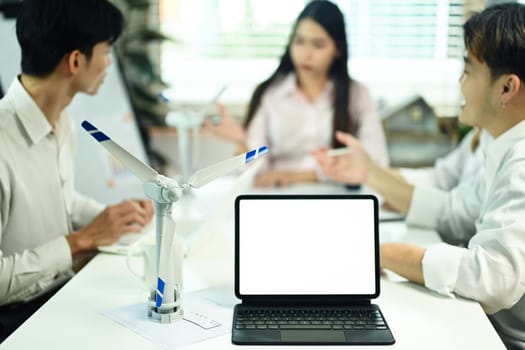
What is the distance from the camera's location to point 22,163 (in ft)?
5.78

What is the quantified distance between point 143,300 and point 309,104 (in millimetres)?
1805

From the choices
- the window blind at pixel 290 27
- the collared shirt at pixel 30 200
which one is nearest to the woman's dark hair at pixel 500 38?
the collared shirt at pixel 30 200

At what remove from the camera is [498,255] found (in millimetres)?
1447

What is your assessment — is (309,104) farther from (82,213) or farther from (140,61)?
(82,213)

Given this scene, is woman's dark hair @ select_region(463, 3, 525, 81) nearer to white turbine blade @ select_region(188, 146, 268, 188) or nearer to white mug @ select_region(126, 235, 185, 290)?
white turbine blade @ select_region(188, 146, 268, 188)

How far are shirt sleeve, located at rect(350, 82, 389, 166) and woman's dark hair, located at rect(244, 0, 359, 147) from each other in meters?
0.03

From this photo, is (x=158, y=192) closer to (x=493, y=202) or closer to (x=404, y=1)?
(x=493, y=202)

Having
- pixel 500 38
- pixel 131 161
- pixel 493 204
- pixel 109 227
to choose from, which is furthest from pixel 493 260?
pixel 109 227

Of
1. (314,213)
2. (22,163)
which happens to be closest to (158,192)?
(314,213)

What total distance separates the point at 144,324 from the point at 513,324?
871 mm

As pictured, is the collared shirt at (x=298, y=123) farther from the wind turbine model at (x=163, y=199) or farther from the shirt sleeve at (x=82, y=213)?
the wind turbine model at (x=163, y=199)

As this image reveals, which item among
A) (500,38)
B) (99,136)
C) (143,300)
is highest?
(500,38)

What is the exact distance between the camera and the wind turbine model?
51.0 inches

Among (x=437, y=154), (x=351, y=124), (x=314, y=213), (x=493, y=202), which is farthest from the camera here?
(x=437, y=154)
